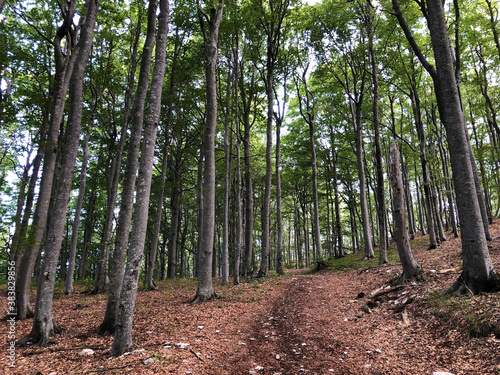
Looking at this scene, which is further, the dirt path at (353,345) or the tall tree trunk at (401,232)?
the tall tree trunk at (401,232)

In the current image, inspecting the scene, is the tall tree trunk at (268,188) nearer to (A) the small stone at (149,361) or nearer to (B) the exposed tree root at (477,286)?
(B) the exposed tree root at (477,286)

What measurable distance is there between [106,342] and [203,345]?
2.06 m

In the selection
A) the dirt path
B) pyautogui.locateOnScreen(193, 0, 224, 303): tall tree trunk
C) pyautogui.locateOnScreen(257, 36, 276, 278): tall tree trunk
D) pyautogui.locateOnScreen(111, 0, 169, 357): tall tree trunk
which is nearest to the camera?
the dirt path

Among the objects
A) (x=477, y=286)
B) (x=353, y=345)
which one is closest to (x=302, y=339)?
(x=353, y=345)

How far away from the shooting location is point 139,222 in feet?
15.5

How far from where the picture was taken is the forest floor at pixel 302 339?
3791mm

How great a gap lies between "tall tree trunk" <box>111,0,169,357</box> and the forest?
0.9 inches

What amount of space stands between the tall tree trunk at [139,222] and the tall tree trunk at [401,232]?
7087 millimetres

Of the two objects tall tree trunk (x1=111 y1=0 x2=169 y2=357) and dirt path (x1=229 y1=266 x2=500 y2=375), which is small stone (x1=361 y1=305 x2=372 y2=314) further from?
tall tree trunk (x1=111 y1=0 x2=169 y2=357)

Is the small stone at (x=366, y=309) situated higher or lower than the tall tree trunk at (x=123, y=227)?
lower

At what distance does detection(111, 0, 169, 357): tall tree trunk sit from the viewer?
4344 mm

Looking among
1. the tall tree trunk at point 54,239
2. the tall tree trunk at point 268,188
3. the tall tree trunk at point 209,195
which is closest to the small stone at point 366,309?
Result: the tall tree trunk at point 209,195

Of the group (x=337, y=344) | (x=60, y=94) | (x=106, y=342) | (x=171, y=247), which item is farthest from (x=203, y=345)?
(x=171, y=247)

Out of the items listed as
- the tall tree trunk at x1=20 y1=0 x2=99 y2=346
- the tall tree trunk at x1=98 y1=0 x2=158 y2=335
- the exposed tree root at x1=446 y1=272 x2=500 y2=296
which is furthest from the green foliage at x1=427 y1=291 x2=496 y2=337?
the tall tree trunk at x1=20 y1=0 x2=99 y2=346
